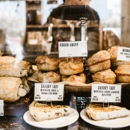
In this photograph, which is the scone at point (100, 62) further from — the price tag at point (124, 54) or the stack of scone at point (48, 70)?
the stack of scone at point (48, 70)

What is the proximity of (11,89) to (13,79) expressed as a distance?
0.07 m

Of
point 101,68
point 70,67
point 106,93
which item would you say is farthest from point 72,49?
point 106,93

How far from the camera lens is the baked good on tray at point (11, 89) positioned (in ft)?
3.85

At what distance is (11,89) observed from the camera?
1173mm

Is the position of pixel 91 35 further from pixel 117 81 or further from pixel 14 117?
pixel 14 117

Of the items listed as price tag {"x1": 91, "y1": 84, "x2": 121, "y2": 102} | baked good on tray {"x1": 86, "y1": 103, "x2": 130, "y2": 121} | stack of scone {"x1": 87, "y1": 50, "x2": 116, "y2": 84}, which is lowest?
baked good on tray {"x1": 86, "y1": 103, "x2": 130, "y2": 121}

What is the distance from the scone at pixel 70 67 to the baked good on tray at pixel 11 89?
10.1 inches

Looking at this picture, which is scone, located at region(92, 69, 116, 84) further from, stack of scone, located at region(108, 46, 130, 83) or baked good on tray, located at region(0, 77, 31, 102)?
baked good on tray, located at region(0, 77, 31, 102)

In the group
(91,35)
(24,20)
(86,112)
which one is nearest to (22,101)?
(86,112)

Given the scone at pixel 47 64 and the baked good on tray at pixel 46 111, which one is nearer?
the baked good on tray at pixel 46 111

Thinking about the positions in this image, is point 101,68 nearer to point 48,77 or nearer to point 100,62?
point 100,62

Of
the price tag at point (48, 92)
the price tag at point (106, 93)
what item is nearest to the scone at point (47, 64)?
the price tag at point (48, 92)

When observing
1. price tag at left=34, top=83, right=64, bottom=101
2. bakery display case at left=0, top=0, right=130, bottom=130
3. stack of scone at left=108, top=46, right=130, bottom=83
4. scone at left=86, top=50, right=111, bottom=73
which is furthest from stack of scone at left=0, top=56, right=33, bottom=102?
stack of scone at left=108, top=46, right=130, bottom=83

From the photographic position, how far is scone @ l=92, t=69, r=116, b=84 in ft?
4.05
